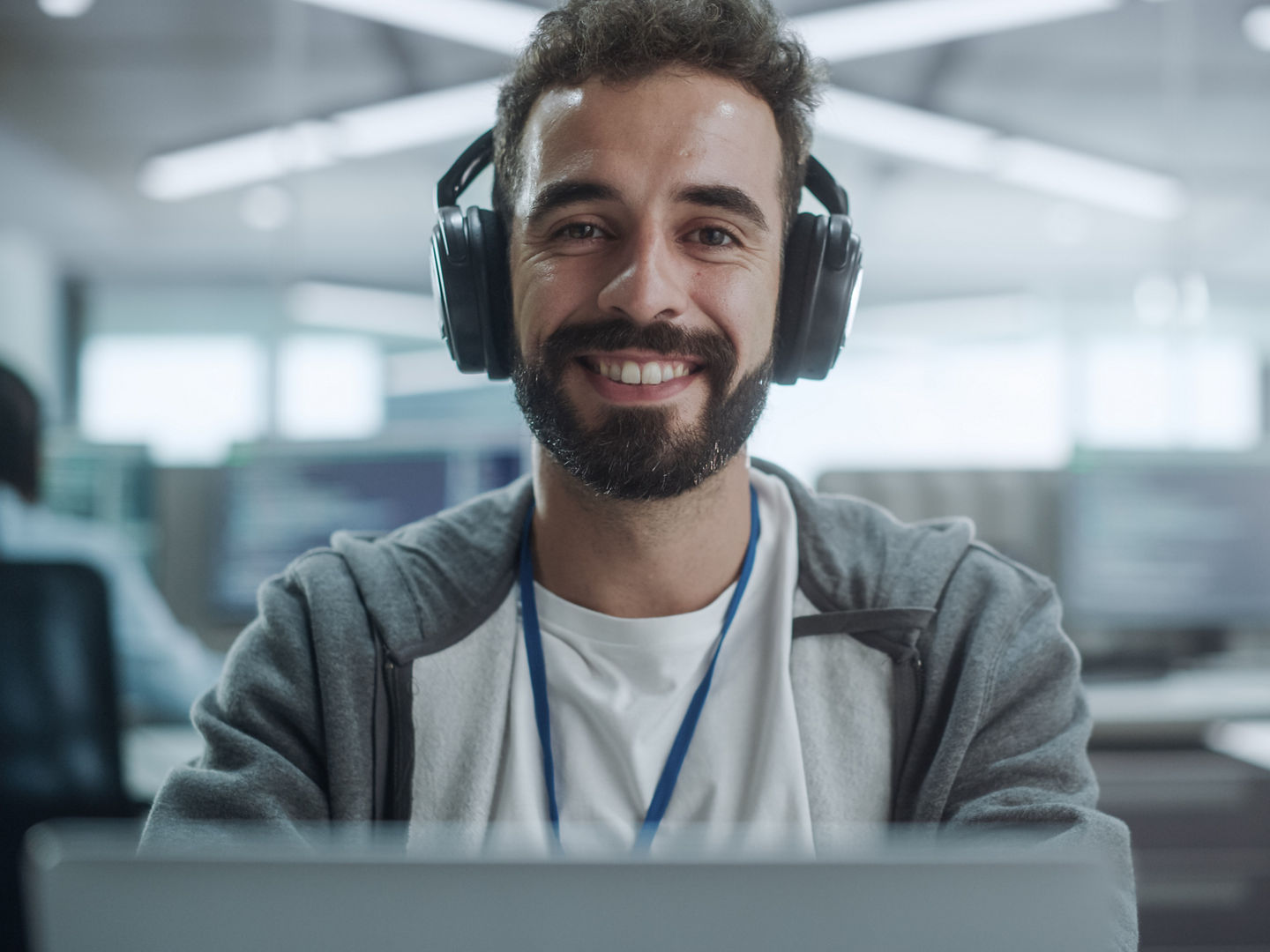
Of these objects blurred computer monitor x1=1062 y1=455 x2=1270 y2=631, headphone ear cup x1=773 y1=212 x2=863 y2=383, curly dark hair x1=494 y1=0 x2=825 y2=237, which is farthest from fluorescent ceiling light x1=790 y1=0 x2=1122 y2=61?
headphone ear cup x1=773 y1=212 x2=863 y2=383

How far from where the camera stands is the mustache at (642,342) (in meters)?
1.03

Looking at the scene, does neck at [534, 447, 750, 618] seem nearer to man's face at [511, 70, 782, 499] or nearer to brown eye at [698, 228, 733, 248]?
man's face at [511, 70, 782, 499]

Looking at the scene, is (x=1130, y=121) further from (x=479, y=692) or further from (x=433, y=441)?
(x=479, y=692)

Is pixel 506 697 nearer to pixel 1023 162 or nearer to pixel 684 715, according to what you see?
pixel 684 715

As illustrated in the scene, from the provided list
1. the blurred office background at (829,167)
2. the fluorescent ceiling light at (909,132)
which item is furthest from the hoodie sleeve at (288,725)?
the fluorescent ceiling light at (909,132)

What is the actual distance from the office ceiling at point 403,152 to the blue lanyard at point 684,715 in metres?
4.13

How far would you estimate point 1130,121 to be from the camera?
4945mm

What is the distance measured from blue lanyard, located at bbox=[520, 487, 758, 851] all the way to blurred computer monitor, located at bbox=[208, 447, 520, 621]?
1.32 metres

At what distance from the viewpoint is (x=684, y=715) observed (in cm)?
105

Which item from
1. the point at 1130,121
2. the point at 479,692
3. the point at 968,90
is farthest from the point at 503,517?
the point at 1130,121

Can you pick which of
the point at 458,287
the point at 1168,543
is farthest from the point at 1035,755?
the point at 1168,543

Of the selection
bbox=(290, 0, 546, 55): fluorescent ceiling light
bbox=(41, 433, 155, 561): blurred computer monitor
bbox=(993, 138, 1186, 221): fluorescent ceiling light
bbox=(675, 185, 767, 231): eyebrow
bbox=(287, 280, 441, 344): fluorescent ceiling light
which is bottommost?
bbox=(41, 433, 155, 561): blurred computer monitor

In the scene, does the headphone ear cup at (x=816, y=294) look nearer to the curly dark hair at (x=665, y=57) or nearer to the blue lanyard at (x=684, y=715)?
the curly dark hair at (x=665, y=57)

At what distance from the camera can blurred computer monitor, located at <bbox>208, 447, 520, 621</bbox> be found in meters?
2.42
